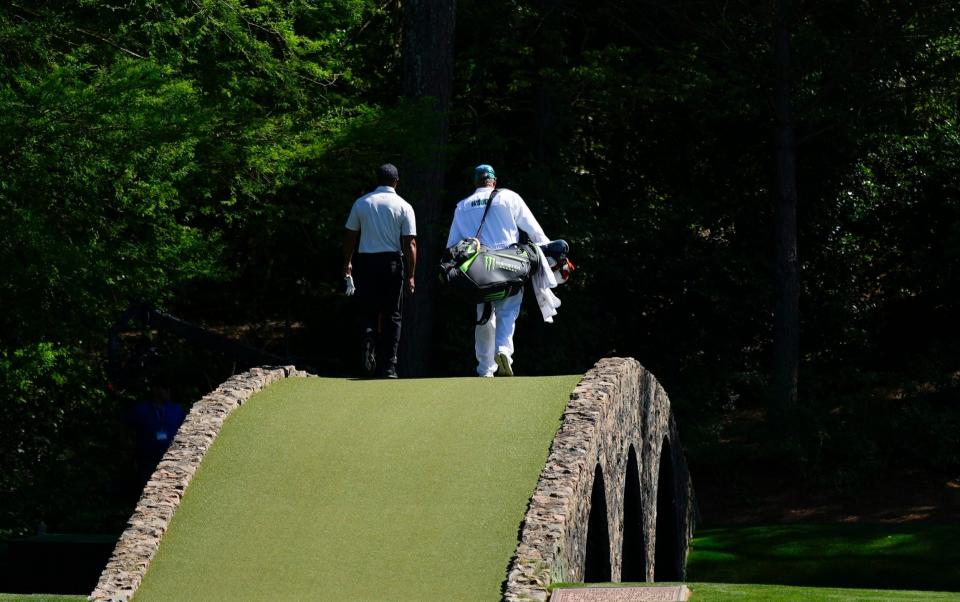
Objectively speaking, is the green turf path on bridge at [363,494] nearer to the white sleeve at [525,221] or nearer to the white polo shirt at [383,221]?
the white polo shirt at [383,221]

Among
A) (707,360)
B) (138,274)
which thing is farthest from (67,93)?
(707,360)

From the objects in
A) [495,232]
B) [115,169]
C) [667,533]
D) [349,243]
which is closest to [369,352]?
[349,243]

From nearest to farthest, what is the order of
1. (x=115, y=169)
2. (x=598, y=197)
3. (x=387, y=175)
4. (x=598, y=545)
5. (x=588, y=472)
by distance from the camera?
(x=588, y=472) < (x=598, y=545) < (x=387, y=175) < (x=115, y=169) < (x=598, y=197)

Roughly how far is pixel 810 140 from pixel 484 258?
1249 centimetres

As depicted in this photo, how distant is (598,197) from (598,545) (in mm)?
13477

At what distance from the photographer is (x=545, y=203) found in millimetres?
20953

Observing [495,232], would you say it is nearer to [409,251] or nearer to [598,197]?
[409,251]

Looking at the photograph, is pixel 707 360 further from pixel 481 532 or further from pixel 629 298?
pixel 481 532

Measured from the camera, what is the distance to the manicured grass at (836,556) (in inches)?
606

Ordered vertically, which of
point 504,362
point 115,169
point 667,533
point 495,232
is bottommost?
point 667,533

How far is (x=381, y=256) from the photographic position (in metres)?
12.1

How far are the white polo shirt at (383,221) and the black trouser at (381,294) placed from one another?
9cm

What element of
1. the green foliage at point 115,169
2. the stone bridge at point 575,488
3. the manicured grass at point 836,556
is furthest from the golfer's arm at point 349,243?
the manicured grass at point 836,556

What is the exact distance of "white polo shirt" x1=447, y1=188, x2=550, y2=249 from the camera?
12.3m
